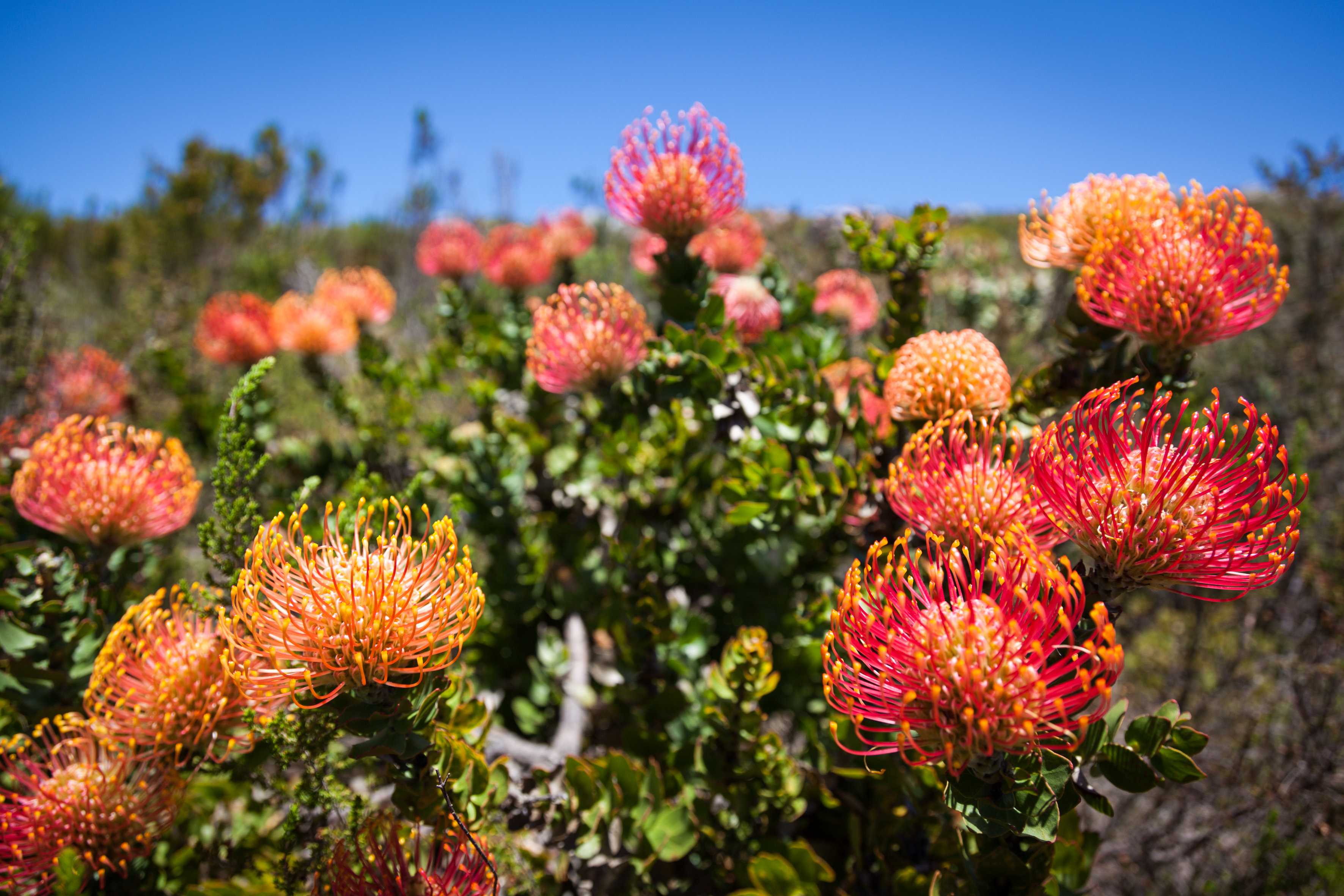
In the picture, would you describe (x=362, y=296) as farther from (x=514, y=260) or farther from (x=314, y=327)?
(x=514, y=260)

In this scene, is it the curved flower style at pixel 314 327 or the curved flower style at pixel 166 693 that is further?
the curved flower style at pixel 314 327

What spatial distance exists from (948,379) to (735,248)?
1857mm

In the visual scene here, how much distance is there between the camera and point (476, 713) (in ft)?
4.75

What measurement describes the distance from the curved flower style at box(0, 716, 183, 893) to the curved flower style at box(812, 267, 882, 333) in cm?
309

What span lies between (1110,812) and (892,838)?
81 centimetres

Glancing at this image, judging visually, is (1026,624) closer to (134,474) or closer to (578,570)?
(578,570)

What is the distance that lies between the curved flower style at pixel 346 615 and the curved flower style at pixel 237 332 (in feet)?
6.38

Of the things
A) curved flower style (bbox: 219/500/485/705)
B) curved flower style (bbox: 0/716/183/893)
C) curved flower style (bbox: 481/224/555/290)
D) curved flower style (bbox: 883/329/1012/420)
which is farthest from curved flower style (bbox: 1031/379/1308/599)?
curved flower style (bbox: 481/224/555/290)

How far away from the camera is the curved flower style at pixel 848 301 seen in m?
3.47

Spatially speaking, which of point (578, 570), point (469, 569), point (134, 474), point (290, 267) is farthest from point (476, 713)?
point (290, 267)

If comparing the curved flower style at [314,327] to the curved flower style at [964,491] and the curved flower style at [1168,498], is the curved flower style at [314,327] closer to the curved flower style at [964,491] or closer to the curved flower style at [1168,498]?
the curved flower style at [964,491]

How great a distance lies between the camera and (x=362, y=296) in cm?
294

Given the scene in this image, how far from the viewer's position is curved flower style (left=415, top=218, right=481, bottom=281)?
3.05 meters

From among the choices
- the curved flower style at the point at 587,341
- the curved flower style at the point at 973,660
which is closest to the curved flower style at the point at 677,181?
the curved flower style at the point at 587,341
